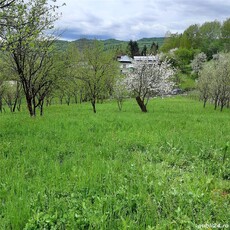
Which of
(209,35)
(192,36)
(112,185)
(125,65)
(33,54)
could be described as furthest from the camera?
(192,36)

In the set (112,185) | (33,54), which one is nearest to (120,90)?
(33,54)

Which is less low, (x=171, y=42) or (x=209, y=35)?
(x=209, y=35)

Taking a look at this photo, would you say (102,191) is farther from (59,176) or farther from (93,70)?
(93,70)

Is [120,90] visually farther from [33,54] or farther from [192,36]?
[192,36]

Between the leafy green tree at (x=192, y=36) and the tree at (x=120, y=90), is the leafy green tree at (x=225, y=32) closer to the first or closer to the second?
the leafy green tree at (x=192, y=36)

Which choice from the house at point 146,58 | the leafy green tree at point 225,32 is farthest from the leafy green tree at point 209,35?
the house at point 146,58

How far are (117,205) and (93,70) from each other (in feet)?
79.0

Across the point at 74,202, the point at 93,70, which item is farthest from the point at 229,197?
the point at 93,70

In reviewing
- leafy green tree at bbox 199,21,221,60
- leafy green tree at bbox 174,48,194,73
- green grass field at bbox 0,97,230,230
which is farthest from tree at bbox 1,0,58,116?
leafy green tree at bbox 199,21,221,60

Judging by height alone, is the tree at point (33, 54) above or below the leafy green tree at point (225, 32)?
below

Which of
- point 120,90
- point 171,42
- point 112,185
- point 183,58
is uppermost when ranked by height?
point 171,42

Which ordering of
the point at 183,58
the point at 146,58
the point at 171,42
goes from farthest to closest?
the point at 171,42
the point at 183,58
the point at 146,58

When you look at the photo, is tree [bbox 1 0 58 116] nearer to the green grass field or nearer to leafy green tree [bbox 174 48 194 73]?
the green grass field

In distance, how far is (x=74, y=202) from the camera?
155 inches
